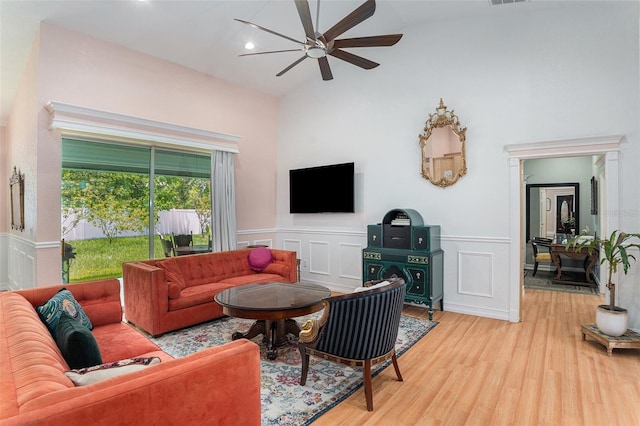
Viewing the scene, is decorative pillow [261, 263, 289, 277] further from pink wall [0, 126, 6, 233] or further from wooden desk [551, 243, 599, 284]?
pink wall [0, 126, 6, 233]

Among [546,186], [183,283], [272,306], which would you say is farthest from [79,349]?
[546,186]

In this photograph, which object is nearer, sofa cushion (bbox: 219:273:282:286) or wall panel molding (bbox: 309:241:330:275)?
sofa cushion (bbox: 219:273:282:286)

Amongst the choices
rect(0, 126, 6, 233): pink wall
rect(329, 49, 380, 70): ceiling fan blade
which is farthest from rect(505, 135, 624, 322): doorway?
rect(0, 126, 6, 233): pink wall

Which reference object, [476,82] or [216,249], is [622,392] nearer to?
[476,82]

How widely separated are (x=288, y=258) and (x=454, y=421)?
3.24 m

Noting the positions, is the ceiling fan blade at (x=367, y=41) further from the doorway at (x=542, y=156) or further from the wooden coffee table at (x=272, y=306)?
the wooden coffee table at (x=272, y=306)

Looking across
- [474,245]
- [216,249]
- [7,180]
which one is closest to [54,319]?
[216,249]

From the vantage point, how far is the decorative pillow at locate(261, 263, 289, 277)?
5.08m

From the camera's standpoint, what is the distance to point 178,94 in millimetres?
5316

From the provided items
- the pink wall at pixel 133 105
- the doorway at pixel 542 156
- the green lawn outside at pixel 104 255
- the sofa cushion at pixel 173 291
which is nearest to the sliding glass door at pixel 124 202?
the green lawn outside at pixel 104 255

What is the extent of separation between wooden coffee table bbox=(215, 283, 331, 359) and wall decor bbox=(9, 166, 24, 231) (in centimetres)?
362

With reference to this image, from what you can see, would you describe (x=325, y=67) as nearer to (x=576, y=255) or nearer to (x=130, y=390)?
(x=130, y=390)

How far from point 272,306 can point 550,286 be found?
5524mm

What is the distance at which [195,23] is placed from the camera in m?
4.52
